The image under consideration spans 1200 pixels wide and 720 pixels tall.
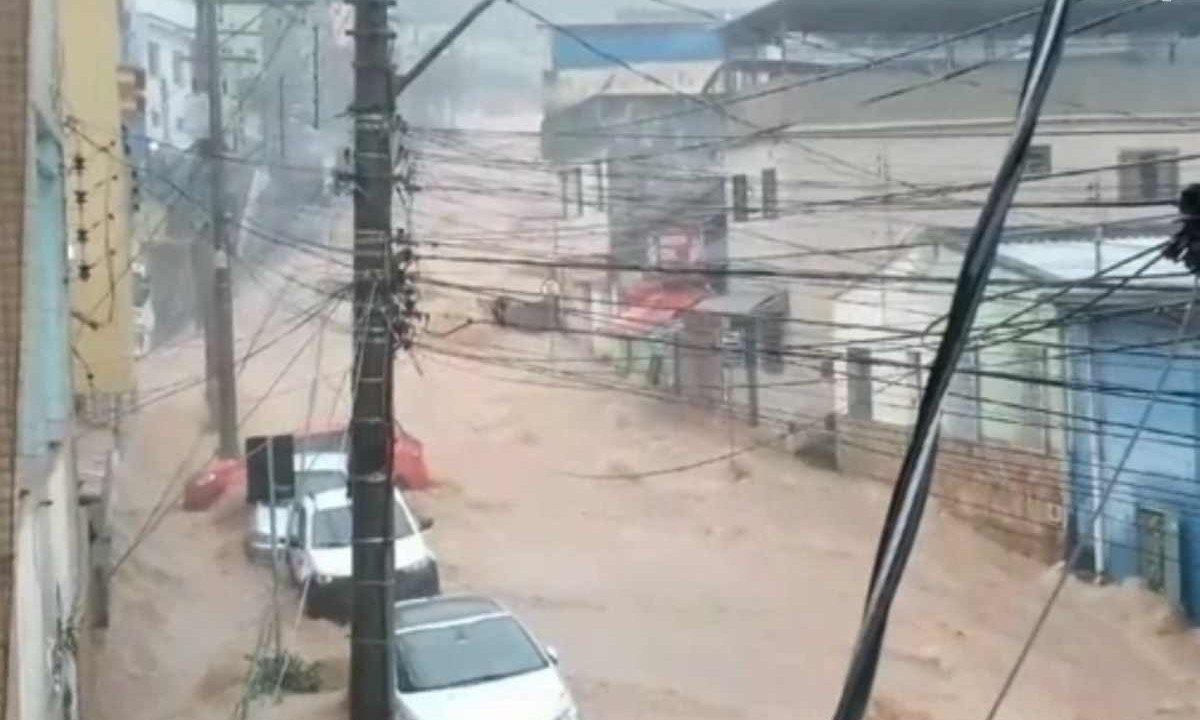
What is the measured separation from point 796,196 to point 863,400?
393 centimetres

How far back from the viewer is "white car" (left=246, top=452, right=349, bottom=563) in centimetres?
1328

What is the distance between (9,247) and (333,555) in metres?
8.79

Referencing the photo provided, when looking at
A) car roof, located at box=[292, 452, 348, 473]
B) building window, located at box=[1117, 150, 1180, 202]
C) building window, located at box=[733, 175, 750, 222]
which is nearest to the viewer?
car roof, located at box=[292, 452, 348, 473]

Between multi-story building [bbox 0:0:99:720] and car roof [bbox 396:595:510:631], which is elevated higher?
multi-story building [bbox 0:0:99:720]

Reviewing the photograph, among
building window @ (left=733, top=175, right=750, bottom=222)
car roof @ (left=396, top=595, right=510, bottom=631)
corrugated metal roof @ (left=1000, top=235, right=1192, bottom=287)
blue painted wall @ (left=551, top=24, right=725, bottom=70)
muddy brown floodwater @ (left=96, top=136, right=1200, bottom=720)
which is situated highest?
blue painted wall @ (left=551, top=24, right=725, bottom=70)

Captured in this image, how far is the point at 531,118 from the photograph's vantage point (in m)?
39.6

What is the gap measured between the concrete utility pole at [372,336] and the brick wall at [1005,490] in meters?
7.22

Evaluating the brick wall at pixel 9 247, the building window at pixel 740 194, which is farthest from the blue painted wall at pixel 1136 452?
the brick wall at pixel 9 247

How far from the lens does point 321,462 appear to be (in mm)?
14805

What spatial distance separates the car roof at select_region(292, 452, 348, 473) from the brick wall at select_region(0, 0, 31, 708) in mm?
10364

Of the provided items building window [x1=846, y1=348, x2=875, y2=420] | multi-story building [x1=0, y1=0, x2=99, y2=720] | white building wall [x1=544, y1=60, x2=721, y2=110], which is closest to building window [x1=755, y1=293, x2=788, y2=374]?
building window [x1=846, y1=348, x2=875, y2=420]

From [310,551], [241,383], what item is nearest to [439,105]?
[241,383]

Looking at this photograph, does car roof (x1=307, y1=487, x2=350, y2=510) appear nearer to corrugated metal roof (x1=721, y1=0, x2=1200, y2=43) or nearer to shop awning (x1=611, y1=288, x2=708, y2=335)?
shop awning (x1=611, y1=288, x2=708, y2=335)

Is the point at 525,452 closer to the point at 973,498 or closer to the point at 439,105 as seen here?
the point at 973,498
